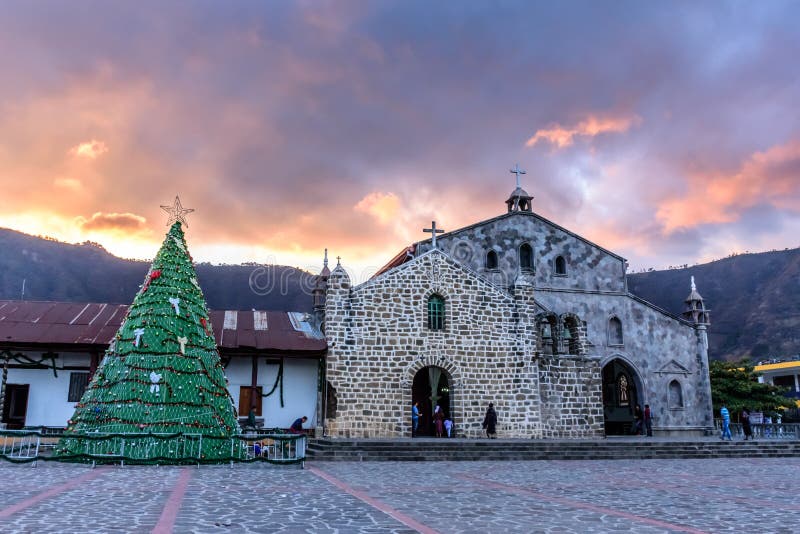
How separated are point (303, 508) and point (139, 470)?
590 centimetres

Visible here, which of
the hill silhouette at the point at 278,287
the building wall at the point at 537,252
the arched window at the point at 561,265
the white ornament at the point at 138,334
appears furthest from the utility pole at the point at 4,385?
the hill silhouette at the point at 278,287

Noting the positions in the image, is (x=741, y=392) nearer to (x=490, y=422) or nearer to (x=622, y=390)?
(x=622, y=390)

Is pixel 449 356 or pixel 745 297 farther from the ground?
pixel 745 297

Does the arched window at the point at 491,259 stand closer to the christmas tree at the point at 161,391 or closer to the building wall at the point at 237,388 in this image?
the building wall at the point at 237,388

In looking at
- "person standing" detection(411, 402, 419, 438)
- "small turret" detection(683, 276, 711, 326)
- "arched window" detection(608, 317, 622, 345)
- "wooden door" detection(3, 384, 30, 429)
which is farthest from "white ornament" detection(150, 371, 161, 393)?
"small turret" detection(683, 276, 711, 326)

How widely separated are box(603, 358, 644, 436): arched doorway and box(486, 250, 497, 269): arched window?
7139 mm

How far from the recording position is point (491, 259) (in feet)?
92.9

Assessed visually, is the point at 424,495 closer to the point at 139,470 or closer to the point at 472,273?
the point at 139,470

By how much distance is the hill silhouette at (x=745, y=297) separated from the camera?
78.0 metres

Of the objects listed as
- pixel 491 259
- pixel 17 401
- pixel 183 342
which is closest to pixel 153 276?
pixel 183 342

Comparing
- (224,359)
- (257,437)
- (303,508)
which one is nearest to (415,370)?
(224,359)

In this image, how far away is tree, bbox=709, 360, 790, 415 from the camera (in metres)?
33.6

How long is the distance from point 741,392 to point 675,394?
285 inches

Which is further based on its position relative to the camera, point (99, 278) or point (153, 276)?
point (99, 278)
